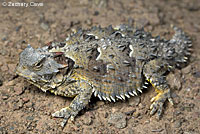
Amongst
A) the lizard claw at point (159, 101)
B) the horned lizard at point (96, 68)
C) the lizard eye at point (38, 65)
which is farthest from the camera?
the lizard claw at point (159, 101)

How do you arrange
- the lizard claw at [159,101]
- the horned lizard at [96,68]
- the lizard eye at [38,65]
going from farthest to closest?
1. the lizard claw at [159,101]
2. the horned lizard at [96,68]
3. the lizard eye at [38,65]

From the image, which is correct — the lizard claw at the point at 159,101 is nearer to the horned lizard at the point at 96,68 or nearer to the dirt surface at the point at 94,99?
the horned lizard at the point at 96,68

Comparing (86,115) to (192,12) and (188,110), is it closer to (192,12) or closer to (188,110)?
(188,110)

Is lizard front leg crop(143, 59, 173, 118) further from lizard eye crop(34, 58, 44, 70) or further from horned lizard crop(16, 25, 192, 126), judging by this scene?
lizard eye crop(34, 58, 44, 70)

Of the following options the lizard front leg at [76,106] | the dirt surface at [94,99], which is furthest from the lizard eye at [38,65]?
the lizard front leg at [76,106]

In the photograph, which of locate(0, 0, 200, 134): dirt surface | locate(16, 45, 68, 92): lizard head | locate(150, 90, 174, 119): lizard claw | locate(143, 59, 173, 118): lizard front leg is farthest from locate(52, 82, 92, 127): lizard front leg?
locate(150, 90, 174, 119): lizard claw

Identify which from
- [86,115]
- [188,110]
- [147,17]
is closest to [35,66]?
[86,115]

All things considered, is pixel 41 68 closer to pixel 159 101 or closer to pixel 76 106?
pixel 76 106
